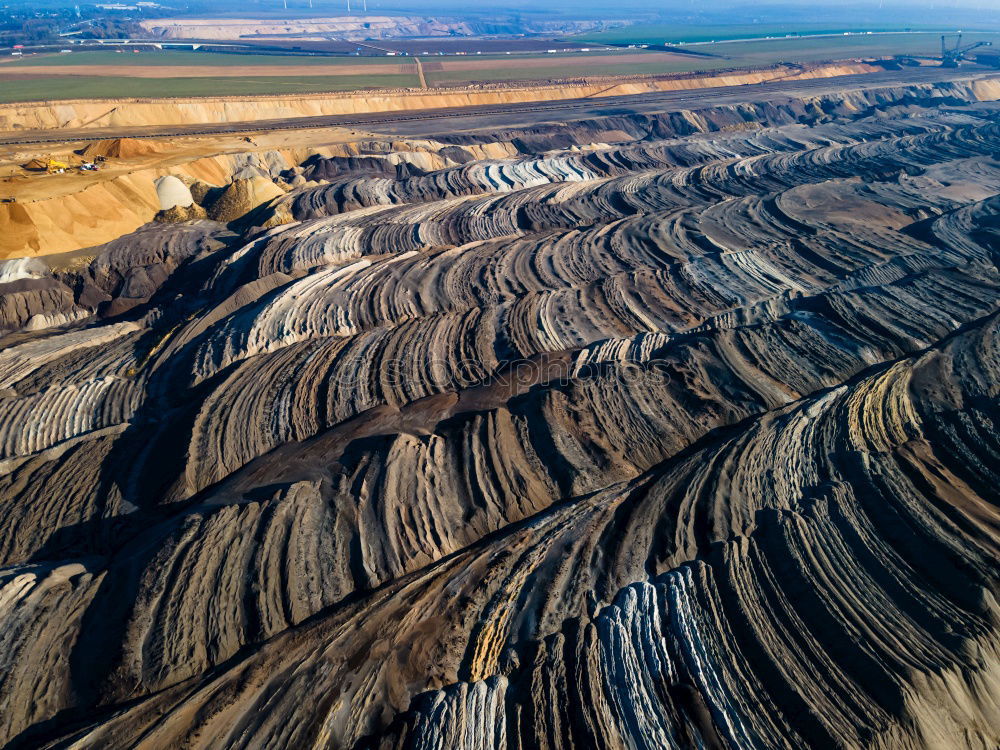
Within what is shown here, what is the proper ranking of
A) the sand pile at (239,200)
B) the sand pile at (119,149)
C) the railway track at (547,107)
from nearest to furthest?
A: the sand pile at (239,200), the sand pile at (119,149), the railway track at (547,107)

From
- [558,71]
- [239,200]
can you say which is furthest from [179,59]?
[239,200]

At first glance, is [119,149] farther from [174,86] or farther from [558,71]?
[558,71]

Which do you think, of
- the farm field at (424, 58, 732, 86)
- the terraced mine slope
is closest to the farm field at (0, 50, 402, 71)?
the farm field at (424, 58, 732, 86)

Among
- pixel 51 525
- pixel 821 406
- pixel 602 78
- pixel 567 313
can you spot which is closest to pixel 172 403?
pixel 51 525

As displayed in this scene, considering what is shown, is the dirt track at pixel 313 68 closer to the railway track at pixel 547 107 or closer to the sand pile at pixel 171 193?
the railway track at pixel 547 107

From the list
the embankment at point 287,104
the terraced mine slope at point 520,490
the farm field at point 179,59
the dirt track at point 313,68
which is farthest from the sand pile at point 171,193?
the farm field at point 179,59
